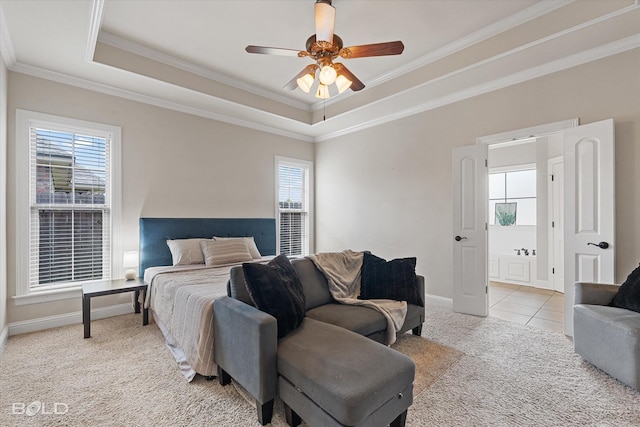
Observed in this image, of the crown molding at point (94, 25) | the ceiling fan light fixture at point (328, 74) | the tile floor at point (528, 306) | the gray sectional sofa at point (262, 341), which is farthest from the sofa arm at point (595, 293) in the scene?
the crown molding at point (94, 25)

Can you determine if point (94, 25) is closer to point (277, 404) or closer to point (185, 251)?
point (185, 251)

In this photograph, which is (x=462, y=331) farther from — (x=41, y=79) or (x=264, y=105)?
(x=41, y=79)

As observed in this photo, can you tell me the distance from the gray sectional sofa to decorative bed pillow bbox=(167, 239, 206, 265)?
1872 millimetres

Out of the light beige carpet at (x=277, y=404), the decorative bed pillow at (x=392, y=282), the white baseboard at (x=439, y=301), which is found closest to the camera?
the light beige carpet at (x=277, y=404)

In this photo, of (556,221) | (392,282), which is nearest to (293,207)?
(392,282)

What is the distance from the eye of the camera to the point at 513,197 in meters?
6.16

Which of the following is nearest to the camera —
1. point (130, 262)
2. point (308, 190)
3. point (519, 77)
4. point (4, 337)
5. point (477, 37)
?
point (4, 337)

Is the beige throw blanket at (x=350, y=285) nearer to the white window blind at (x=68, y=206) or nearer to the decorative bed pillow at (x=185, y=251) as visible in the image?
the decorative bed pillow at (x=185, y=251)

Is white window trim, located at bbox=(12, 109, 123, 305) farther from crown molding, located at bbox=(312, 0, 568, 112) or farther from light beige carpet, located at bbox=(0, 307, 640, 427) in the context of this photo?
crown molding, located at bbox=(312, 0, 568, 112)

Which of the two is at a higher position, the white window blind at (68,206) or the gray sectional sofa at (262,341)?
the white window blind at (68,206)

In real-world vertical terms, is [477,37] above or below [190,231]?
above

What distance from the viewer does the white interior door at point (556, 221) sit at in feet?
16.4

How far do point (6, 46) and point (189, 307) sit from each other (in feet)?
9.76

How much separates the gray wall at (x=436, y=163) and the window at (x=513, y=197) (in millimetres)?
3034
